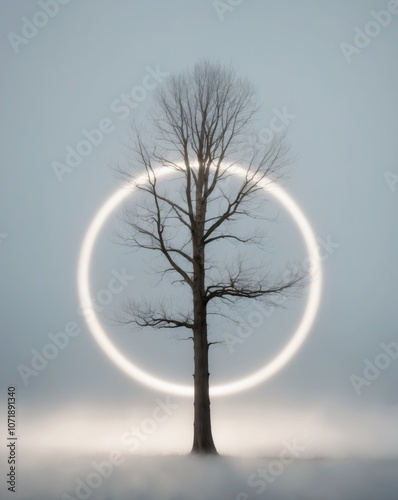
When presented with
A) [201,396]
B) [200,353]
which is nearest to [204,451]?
[201,396]

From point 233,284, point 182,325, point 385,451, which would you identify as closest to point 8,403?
point 182,325

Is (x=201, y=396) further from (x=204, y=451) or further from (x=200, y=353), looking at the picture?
(x=204, y=451)

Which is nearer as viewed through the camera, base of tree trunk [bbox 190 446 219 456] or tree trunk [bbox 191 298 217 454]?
base of tree trunk [bbox 190 446 219 456]

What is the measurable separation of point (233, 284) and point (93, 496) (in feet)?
25.3

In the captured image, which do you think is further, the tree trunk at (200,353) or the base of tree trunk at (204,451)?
the tree trunk at (200,353)

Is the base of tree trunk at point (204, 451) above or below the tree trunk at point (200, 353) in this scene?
below

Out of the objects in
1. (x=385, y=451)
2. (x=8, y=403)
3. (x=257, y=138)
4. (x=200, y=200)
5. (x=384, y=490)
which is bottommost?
(x=384, y=490)

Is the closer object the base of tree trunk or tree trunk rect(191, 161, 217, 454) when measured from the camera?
the base of tree trunk

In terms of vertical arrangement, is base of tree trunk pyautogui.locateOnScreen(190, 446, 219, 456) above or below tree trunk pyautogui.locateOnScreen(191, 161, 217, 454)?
below

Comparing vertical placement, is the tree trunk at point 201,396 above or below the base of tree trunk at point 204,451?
above

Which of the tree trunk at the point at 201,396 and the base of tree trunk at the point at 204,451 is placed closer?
the base of tree trunk at the point at 204,451

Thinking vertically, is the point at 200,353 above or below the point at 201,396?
above

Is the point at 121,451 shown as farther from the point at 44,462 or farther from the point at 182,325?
the point at 182,325

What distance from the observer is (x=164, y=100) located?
954 inches
